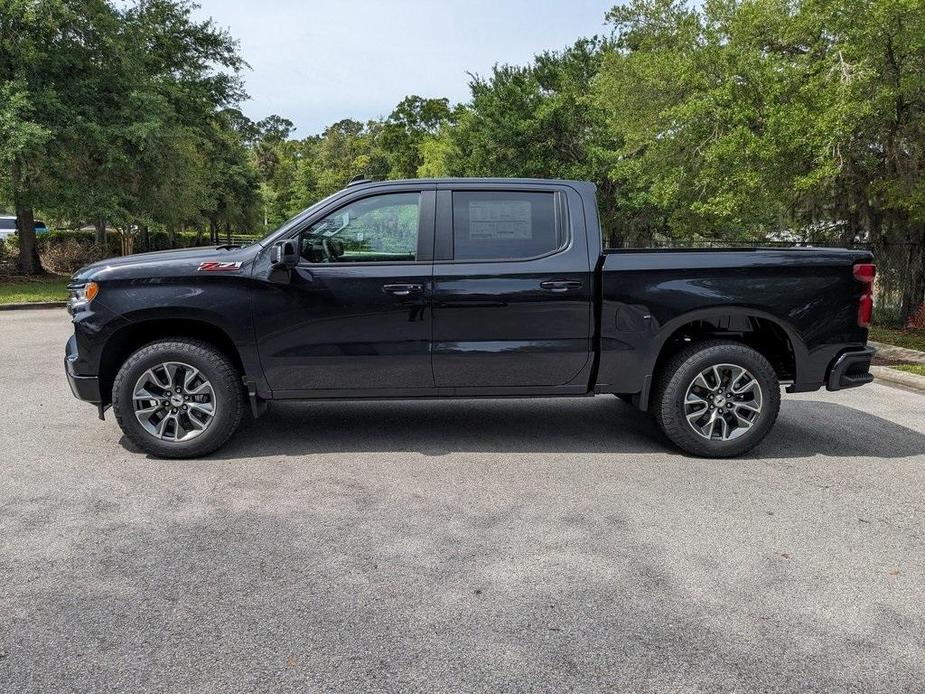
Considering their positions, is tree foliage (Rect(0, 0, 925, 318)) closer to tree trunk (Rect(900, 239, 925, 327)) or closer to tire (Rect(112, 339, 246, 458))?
tree trunk (Rect(900, 239, 925, 327))

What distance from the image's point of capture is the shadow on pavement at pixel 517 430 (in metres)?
5.34

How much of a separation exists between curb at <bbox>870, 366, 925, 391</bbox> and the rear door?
4.99 metres

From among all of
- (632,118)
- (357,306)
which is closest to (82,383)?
(357,306)

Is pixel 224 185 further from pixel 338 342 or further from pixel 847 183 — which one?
pixel 338 342

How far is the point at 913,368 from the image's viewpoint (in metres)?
8.57

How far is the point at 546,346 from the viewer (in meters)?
5.05

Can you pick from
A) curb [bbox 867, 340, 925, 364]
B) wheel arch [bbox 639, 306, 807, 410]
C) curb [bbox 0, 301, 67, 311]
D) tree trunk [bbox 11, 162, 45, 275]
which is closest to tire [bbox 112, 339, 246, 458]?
wheel arch [bbox 639, 306, 807, 410]

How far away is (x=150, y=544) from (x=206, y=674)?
1270 mm

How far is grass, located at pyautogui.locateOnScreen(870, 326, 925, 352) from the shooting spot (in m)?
10.6

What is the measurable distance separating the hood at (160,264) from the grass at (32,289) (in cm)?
1293

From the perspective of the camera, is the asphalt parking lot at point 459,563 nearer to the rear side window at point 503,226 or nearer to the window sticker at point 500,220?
the rear side window at point 503,226

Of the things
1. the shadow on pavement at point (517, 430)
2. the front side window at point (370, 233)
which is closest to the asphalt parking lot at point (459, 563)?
the shadow on pavement at point (517, 430)

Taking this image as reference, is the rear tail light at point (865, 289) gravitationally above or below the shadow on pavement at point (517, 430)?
above

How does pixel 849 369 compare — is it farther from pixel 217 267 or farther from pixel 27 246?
pixel 27 246
